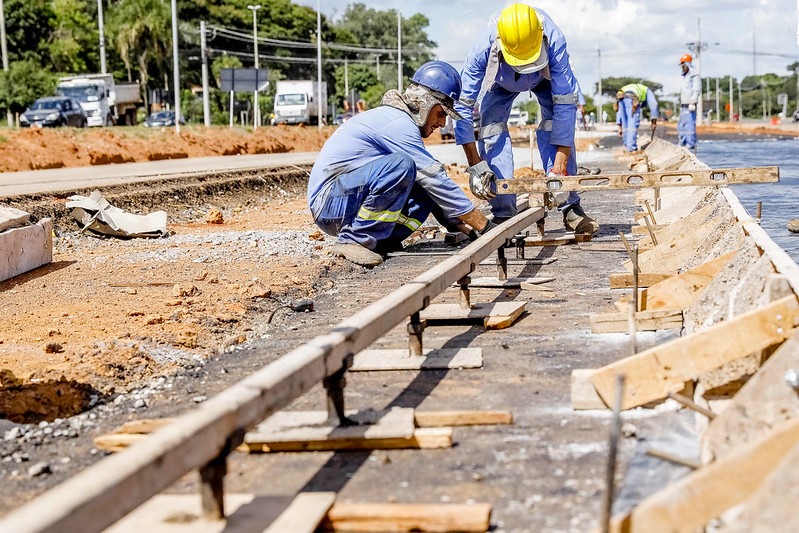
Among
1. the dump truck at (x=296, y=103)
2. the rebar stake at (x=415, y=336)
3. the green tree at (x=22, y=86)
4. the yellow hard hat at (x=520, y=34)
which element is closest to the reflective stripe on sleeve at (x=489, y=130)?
the yellow hard hat at (x=520, y=34)

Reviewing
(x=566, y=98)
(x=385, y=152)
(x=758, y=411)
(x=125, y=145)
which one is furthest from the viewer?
(x=125, y=145)

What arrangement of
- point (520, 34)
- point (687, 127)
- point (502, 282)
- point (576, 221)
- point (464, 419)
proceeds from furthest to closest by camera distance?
point (687, 127), point (576, 221), point (520, 34), point (502, 282), point (464, 419)

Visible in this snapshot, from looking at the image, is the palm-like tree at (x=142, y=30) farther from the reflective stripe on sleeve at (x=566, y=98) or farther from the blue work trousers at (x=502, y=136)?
the reflective stripe on sleeve at (x=566, y=98)

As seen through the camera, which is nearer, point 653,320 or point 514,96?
point 653,320

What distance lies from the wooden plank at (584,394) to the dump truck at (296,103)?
57.3 m

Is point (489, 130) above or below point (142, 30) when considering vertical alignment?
below

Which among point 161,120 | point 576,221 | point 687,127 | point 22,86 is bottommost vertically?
point 576,221

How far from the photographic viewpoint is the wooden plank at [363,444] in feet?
12.6

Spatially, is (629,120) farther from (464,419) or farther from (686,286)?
(464,419)

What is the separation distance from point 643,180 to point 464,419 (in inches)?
181

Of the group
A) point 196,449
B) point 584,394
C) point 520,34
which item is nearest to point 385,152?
point 520,34

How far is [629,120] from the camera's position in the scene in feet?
79.9

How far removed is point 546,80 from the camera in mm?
9383

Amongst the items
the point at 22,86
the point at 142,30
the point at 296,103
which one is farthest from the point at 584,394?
the point at 142,30
